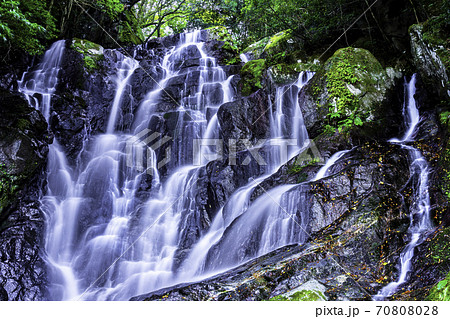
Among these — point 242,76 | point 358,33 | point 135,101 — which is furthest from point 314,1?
point 135,101

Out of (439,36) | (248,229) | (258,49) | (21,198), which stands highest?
(258,49)

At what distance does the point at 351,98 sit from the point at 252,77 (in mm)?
3897

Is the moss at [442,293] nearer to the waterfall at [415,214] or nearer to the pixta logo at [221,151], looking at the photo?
the waterfall at [415,214]

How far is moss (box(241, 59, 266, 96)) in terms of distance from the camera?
10.4 m

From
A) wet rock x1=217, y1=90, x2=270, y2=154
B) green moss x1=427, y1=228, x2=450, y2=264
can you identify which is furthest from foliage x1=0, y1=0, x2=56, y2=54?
green moss x1=427, y1=228, x2=450, y2=264

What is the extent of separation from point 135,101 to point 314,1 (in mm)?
6928

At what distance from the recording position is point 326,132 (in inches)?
301

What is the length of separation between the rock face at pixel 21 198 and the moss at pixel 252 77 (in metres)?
6.47

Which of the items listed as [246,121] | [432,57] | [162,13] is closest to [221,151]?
[246,121]

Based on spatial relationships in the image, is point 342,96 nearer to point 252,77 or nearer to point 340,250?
point 252,77

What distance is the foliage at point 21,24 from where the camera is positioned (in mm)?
7883

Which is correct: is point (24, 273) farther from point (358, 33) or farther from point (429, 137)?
point (358, 33)

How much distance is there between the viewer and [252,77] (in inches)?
414

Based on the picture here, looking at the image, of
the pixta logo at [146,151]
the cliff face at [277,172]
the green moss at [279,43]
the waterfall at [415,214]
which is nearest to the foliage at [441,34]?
the cliff face at [277,172]
